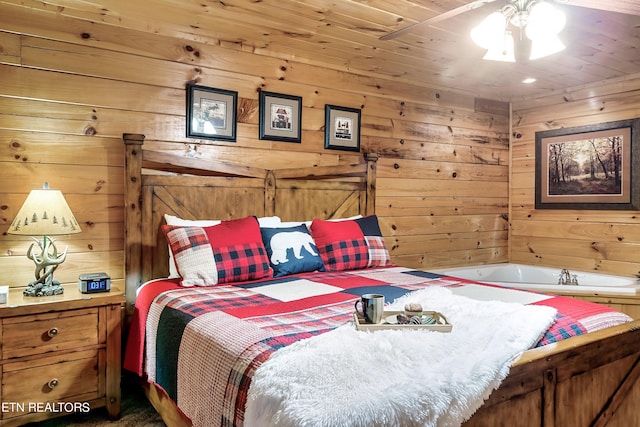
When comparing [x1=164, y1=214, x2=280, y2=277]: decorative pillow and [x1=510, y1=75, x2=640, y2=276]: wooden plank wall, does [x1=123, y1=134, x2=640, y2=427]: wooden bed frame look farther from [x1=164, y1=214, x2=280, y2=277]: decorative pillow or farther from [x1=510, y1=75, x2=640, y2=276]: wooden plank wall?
[x1=510, y1=75, x2=640, y2=276]: wooden plank wall

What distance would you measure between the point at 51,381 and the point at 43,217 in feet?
2.58

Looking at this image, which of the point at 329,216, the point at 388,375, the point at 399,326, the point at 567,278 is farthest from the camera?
the point at 567,278

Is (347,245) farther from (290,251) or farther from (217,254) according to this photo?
(217,254)

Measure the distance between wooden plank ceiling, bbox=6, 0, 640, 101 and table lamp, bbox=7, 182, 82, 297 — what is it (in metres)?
1.06

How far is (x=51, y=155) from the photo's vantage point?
8.34ft

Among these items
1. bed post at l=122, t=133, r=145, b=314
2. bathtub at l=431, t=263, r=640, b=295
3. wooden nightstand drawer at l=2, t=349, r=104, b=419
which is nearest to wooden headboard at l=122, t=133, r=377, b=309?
bed post at l=122, t=133, r=145, b=314

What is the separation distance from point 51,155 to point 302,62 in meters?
1.81

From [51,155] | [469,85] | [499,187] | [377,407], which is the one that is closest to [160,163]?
[51,155]

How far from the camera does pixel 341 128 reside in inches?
142

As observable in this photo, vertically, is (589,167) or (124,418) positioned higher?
(589,167)

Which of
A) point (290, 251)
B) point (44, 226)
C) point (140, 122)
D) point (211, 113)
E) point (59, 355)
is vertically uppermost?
point (211, 113)

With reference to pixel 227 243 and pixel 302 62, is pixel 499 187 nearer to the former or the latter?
pixel 302 62

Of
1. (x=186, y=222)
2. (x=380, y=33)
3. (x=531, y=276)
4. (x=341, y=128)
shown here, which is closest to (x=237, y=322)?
(x=186, y=222)

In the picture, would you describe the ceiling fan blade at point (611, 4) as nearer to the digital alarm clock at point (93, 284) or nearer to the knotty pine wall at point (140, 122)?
the knotty pine wall at point (140, 122)
